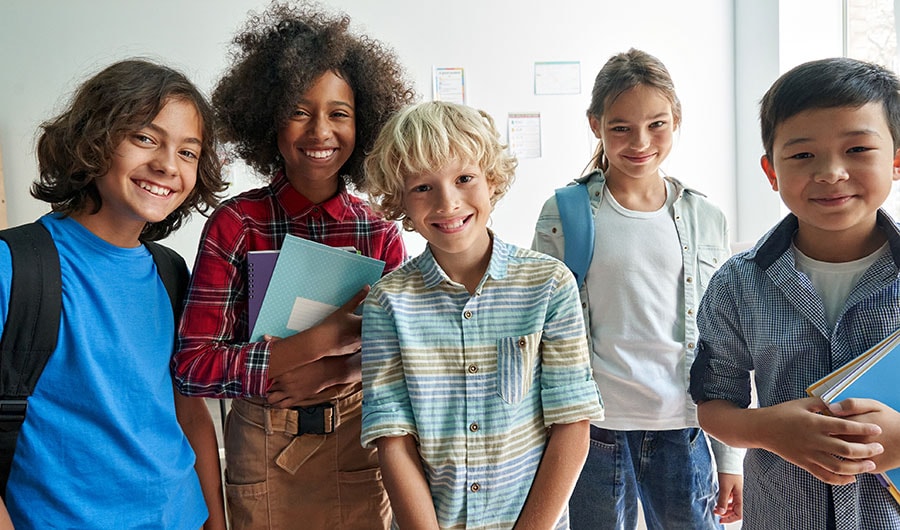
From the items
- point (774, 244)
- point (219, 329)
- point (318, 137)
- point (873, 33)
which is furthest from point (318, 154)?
point (873, 33)

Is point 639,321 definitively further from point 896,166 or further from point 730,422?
point 896,166

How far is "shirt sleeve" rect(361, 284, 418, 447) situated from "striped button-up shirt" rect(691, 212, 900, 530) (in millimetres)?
481

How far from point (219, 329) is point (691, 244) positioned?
0.98 meters

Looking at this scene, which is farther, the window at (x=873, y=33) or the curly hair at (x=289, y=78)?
the window at (x=873, y=33)

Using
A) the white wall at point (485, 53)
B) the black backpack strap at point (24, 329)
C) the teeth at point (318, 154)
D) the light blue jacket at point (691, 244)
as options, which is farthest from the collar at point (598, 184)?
the white wall at point (485, 53)

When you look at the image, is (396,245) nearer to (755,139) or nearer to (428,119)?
(428,119)

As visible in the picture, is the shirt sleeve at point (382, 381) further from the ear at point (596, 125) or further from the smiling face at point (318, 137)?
the ear at point (596, 125)

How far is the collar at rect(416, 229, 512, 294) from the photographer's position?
1.11m

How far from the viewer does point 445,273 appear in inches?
44.8

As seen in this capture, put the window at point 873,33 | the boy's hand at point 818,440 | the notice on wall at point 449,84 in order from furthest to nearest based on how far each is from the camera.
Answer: the notice on wall at point 449,84 → the window at point 873,33 → the boy's hand at point 818,440

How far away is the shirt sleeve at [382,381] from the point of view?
1.06 meters

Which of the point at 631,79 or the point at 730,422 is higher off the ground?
the point at 631,79

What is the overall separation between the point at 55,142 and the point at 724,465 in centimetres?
144

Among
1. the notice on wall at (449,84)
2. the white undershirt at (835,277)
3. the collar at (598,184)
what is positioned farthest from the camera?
the notice on wall at (449,84)
